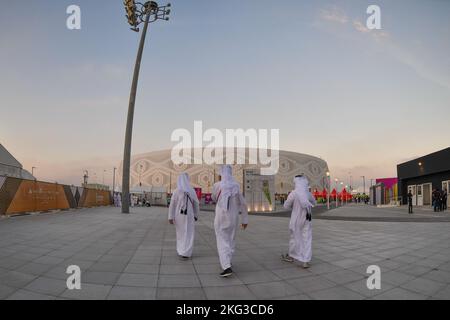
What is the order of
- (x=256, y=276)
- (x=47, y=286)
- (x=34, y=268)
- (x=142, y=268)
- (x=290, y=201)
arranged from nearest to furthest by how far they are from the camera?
(x=47, y=286) < (x=256, y=276) < (x=34, y=268) < (x=142, y=268) < (x=290, y=201)

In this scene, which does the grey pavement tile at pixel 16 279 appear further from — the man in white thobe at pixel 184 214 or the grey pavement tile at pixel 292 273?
the grey pavement tile at pixel 292 273

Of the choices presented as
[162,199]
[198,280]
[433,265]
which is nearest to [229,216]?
[198,280]

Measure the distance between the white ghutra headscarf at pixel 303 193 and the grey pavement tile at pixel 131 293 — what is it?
321 centimetres

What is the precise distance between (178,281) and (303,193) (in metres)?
2.97

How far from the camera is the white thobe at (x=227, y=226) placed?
461cm

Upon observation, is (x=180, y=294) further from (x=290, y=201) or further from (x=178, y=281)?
(x=290, y=201)

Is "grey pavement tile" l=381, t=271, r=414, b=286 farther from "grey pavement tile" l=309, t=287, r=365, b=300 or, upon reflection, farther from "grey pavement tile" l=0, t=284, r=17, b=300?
"grey pavement tile" l=0, t=284, r=17, b=300

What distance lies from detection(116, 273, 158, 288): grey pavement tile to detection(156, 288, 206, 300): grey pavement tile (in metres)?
0.31

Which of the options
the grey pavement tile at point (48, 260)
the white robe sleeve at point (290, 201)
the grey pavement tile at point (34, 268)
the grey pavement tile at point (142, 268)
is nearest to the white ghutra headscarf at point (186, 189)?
the grey pavement tile at point (142, 268)

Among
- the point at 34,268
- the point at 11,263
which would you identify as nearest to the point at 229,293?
the point at 34,268

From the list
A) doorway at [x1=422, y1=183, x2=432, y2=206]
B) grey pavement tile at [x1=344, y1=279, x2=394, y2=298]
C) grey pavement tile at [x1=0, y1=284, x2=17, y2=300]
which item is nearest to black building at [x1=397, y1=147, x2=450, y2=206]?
doorway at [x1=422, y1=183, x2=432, y2=206]

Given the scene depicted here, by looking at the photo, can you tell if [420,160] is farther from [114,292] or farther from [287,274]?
[114,292]

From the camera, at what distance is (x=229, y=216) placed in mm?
4898

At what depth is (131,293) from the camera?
12.0 ft
